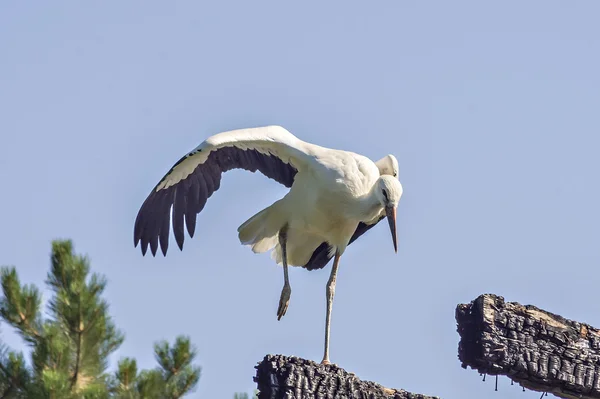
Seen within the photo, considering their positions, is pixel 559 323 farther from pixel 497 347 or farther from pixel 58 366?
pixel 58 366

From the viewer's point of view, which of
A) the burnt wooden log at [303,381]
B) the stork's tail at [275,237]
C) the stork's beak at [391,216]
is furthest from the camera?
the stork's tail at [275,237]

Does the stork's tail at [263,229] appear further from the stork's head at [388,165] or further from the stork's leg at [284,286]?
the stork's head at [388,165]

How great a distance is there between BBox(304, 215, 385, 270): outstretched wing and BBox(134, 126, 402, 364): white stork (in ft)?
0.07

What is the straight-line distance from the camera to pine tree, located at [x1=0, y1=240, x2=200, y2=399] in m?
4.46

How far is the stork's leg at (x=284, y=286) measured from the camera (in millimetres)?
7230

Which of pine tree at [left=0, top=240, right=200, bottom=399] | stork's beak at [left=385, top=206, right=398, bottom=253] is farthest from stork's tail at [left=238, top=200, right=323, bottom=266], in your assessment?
pine tree at [left=0, top=240, right=200, bottom=399]

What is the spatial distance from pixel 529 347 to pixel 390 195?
3.49m

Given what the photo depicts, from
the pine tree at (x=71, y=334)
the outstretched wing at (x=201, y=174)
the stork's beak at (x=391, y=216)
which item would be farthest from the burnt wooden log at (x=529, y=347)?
the outstretched wing at (x=201, y=174)

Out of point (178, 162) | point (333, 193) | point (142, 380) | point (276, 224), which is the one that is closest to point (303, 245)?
point (276, 224)

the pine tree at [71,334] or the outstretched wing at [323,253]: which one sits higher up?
the outstretched wing at [323,253]

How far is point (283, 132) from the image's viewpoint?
7.32 meters

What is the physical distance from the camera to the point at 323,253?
7.81 meters

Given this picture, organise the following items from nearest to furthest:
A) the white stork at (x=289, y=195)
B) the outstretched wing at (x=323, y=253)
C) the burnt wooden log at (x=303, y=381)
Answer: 1. the burnt wooden log at (x=303, y=381)
2. the white stork at (x=289, y=195)
3. the outstretched wing at (x=323, y=253)

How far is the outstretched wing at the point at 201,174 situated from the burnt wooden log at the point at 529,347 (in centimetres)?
387
